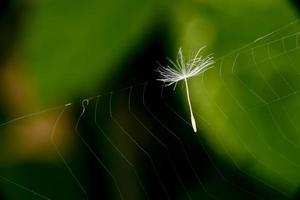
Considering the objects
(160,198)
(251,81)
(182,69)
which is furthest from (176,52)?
(160,198)

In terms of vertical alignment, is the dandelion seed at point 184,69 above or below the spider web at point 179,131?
above

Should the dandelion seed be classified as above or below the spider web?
above

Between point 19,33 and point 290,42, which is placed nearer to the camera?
point 19,33

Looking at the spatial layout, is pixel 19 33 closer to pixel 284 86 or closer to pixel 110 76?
pixel 110 76
